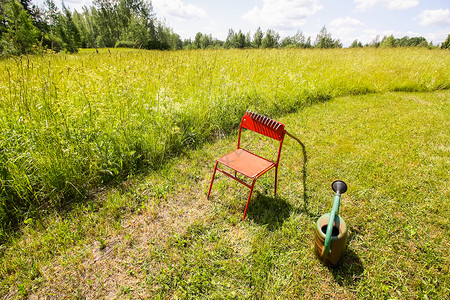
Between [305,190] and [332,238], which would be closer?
[332,238]

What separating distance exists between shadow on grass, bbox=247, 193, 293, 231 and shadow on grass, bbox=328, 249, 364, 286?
74 cm

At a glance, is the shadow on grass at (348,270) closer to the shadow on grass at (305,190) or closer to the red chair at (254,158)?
the shadow on grass at (305,190)

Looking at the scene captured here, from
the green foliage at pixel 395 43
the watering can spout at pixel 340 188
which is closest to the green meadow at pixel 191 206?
the watering can spout at pixel 340 188

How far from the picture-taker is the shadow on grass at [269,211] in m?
2.72

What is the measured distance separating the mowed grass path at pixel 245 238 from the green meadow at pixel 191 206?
1cm

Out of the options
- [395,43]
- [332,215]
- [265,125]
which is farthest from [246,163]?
[395,43]

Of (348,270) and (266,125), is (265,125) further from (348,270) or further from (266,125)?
(348,270)

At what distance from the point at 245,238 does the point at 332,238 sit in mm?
951

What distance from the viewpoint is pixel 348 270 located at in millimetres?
2191

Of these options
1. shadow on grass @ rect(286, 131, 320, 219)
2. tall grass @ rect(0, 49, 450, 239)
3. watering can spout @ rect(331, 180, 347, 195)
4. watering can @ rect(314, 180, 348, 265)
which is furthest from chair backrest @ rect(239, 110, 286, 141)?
tall grass @ rect(0, 49, 450, 239)

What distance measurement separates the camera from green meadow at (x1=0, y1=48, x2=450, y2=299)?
2.09m

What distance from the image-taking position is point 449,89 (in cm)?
876

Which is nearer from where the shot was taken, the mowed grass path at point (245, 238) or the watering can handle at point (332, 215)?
the watering can handle at point (332, 215)

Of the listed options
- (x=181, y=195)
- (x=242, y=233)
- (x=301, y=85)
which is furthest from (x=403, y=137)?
(x=181, y=195)
